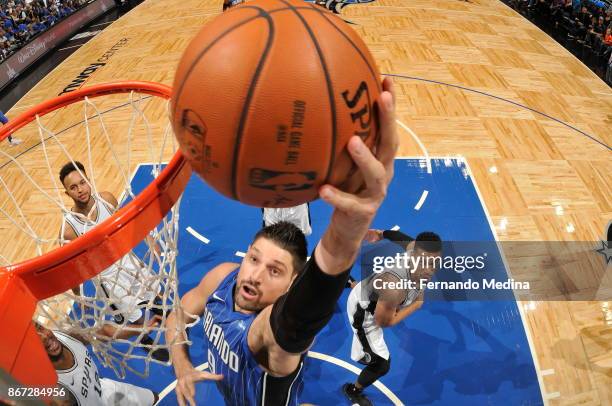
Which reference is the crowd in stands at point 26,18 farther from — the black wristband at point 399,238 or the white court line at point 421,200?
the black wristband at point 399,238

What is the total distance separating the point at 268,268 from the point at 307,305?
3.89ft

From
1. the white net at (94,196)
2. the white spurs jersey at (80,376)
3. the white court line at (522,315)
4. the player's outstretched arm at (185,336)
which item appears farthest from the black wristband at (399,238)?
the white spurs jersey at (80,376)

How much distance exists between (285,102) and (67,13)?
12.7 metres

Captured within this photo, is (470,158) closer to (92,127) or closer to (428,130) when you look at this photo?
(428,130)

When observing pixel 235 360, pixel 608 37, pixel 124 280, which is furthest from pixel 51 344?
pixel 608 37

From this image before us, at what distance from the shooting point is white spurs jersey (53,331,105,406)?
8.67 ft

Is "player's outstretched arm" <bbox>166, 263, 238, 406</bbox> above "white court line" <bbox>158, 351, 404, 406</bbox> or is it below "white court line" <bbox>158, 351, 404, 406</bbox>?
above

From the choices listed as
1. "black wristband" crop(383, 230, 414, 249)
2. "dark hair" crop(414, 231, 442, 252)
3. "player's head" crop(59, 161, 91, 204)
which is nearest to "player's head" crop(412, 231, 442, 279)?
"dark hair" crop(414, 231, 442, 252)

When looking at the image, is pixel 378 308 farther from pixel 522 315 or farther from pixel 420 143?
pixel 420 143

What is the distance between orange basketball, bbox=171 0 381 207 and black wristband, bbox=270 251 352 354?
26 cm

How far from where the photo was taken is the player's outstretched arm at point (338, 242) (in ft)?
3.91

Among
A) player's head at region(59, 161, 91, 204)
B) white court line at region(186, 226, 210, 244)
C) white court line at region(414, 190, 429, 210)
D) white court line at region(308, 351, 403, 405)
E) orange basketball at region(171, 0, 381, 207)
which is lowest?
white court line at region(308, 351, 403, 405)

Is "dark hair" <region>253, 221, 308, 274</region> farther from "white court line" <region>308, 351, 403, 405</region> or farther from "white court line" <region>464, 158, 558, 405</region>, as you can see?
"white court line" <region>464, 158, 558, 405</region>

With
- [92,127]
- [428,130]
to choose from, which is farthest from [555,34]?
[92,127]
